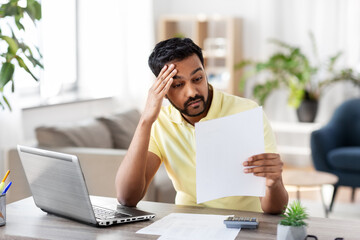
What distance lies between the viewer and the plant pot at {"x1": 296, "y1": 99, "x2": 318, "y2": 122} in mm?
5820

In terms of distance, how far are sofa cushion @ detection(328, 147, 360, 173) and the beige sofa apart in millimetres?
1422

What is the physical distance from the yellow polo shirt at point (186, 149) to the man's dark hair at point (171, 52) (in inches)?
7.2

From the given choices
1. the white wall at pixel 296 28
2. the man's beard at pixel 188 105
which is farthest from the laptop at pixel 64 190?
the white wall at pixel 296 28

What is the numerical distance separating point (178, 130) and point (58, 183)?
546mm

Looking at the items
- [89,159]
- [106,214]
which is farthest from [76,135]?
[106,214]

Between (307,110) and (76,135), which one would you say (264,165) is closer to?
(76,135)

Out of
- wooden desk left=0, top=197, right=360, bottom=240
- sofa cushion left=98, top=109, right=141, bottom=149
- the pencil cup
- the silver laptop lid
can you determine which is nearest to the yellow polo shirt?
wooden desk left=0, top=197, right=360, bottom=240

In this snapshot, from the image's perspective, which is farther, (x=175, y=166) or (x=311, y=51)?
(x=311, y=51)

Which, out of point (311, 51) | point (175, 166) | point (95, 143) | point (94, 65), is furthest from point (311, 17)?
point (175, 166)

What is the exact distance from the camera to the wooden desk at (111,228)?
163 centimetres

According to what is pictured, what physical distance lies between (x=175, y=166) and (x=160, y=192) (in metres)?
1.48

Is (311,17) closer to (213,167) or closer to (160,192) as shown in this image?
(160,192)

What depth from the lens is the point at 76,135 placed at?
3.82 m

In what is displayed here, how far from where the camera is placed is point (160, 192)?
11.7ft
